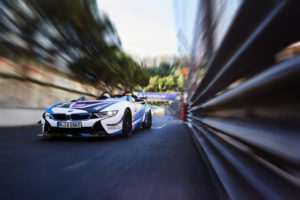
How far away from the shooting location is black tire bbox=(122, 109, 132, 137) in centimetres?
399

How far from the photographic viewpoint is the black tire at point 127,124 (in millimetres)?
3988

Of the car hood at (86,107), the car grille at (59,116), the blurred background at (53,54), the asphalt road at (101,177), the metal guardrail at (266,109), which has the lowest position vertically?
the asphalt road at (101,177)

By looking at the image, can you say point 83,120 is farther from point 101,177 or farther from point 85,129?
point 101,177

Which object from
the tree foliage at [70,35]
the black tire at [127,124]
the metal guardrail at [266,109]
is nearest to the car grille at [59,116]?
the black tire at [127,124]

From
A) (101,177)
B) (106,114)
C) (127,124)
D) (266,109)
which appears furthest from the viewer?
(127,124)

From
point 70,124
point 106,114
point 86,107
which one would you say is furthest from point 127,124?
point 70,124

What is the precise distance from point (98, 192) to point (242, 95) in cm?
102

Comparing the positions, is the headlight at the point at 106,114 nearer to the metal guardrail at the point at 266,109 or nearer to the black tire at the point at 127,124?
the black tire at the point at 127,124

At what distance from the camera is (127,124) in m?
4.18

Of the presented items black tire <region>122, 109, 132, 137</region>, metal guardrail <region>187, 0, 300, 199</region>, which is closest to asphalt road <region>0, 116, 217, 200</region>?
metal guardrail <region>187, 0, 300, 199</region>

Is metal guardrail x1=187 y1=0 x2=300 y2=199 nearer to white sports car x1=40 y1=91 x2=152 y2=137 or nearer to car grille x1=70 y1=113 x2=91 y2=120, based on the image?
white sports car x1=40 y1=91 x2=152 y2=137

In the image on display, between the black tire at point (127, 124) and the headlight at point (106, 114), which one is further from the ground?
the headlight at point (106, 114)

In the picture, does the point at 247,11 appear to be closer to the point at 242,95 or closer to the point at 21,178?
the point at 242,95

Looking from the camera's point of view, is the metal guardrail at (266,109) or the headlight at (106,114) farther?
the headlight at (106,114)
